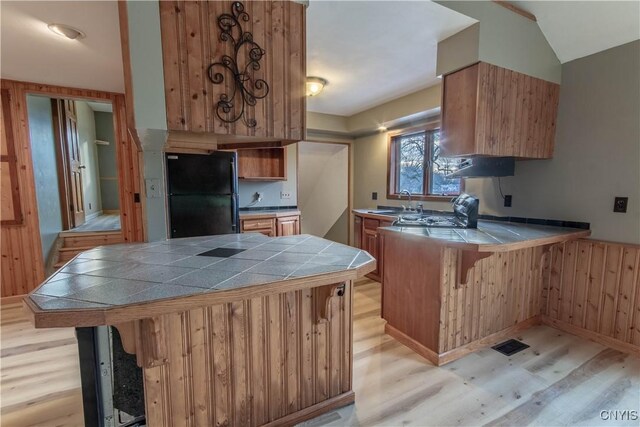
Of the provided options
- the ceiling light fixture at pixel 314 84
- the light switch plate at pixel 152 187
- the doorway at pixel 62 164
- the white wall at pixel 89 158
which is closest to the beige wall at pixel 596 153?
the ceiling light fixture at pixel 314 84

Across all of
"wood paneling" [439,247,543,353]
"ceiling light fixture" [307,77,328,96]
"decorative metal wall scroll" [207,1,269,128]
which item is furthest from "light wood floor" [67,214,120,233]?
"wood paneling" [439,247,543,353]

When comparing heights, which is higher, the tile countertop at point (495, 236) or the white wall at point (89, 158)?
the white wall at point (89, 158)

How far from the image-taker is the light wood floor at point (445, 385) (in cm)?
164

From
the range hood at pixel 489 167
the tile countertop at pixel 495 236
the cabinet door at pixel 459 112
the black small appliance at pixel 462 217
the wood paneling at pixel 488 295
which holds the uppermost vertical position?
the cabinet door at pixel 459 112

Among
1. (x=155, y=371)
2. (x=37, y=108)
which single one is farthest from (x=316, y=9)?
(x=37, y=108)

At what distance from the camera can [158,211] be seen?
199cm

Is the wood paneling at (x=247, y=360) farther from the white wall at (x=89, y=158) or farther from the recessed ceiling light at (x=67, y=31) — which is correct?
the white wall at (x=89, y=158)

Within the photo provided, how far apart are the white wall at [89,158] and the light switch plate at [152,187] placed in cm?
434

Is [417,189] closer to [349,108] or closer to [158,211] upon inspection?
[349,108]

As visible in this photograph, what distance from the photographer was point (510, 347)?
2.34 meters

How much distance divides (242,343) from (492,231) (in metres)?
2.01

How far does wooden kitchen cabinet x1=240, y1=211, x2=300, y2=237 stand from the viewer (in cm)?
371

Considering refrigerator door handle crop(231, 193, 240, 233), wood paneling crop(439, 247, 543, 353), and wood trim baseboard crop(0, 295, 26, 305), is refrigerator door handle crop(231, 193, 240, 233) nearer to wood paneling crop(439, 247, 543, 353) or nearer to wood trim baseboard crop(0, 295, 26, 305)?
wood paneling crop(439, 247, 543, 353)

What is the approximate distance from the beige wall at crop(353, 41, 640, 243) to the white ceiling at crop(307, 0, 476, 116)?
→ 1207 mm
